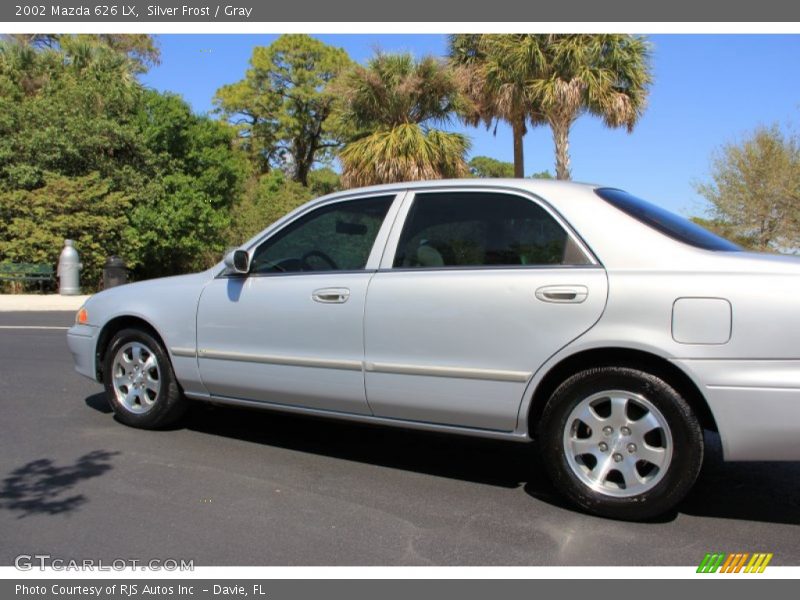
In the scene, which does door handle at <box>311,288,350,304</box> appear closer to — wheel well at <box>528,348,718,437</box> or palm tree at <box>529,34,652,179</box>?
wheel well at <box>528,348,718,437</box>

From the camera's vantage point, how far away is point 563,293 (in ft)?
11.6

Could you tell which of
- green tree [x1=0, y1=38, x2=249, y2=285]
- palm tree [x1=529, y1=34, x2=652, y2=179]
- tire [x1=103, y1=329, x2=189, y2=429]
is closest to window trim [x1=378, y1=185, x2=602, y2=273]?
tire [x1=103, y1=329, x2=189, y2=429]

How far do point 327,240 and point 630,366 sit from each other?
2.07 m

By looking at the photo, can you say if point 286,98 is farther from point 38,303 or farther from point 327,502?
point 327,502

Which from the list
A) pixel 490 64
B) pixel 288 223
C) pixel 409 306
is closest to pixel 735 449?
pixel 409 306

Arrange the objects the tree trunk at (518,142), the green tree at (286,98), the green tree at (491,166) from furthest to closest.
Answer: the green tree at (491,166) < the green tree at (286,98) < the tree trunk at (518,142)

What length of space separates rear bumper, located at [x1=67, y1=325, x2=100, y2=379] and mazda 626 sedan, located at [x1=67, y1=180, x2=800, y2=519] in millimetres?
771

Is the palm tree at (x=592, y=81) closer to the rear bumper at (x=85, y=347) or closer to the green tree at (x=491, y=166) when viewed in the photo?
the rear bumper at (x=85, y=347)

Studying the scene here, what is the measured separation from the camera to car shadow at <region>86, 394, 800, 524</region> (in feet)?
12.3

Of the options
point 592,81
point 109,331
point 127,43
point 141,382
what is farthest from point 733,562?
point 127,43

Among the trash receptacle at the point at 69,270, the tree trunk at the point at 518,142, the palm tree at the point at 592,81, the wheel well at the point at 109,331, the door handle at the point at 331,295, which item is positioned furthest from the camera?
the trash receptacle at the point at 69,270

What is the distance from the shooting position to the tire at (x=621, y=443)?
331 cm

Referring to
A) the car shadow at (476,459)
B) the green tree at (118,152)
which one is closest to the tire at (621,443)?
the car shadow at (476,459)

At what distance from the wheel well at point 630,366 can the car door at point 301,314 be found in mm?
1106
